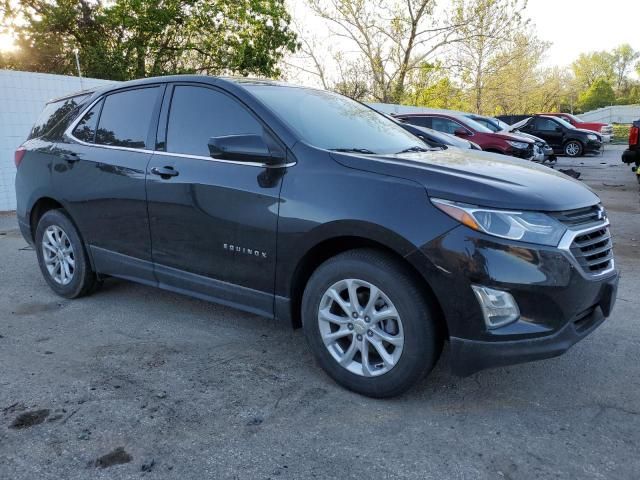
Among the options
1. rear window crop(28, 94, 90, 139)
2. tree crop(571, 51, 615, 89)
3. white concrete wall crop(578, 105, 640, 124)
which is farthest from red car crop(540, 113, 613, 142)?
tree crop(571, 51, 615, 89)

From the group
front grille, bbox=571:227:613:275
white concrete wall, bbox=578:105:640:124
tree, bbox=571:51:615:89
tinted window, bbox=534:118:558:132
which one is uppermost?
tree, bbox=571:51:615:89

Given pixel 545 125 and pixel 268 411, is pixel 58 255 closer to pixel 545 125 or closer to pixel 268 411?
pixel 268 411

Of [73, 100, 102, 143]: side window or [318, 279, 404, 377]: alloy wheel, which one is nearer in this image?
[318, 279, 404, 377]: alloy wheel

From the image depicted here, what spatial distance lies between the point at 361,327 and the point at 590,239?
1270 millimetres

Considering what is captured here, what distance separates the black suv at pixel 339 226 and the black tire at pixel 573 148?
19.2 metres

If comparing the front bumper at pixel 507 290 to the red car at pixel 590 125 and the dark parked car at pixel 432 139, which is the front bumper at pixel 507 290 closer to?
the dark parked car at pixel 432 139

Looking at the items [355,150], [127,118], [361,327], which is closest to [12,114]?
[127,118]

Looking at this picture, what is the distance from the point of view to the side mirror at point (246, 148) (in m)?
3.16

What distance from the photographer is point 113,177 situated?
13.4 feet

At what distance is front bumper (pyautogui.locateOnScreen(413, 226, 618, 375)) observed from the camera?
2.57 meters

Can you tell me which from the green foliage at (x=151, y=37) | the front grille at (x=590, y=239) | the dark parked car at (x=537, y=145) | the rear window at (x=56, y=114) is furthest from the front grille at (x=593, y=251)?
the green foliage at (x=151, y=37)

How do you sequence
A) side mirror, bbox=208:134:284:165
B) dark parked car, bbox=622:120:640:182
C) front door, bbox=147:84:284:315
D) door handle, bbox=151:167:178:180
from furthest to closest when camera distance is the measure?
dark parked car, bbox=622:120:640:182 → door handle, bbox=151:167:178:180 → front door, bbox=147:84:284:315 → side mirror, bbox=208:134:284:165

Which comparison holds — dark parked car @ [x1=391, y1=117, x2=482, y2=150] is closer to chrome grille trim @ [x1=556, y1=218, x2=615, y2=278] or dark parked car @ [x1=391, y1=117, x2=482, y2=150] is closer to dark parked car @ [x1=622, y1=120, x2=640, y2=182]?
chrome grille trim @ [x1=556, y1=218, x2=615, y2=278]

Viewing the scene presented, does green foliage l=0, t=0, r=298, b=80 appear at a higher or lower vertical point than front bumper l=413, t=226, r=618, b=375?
higher
